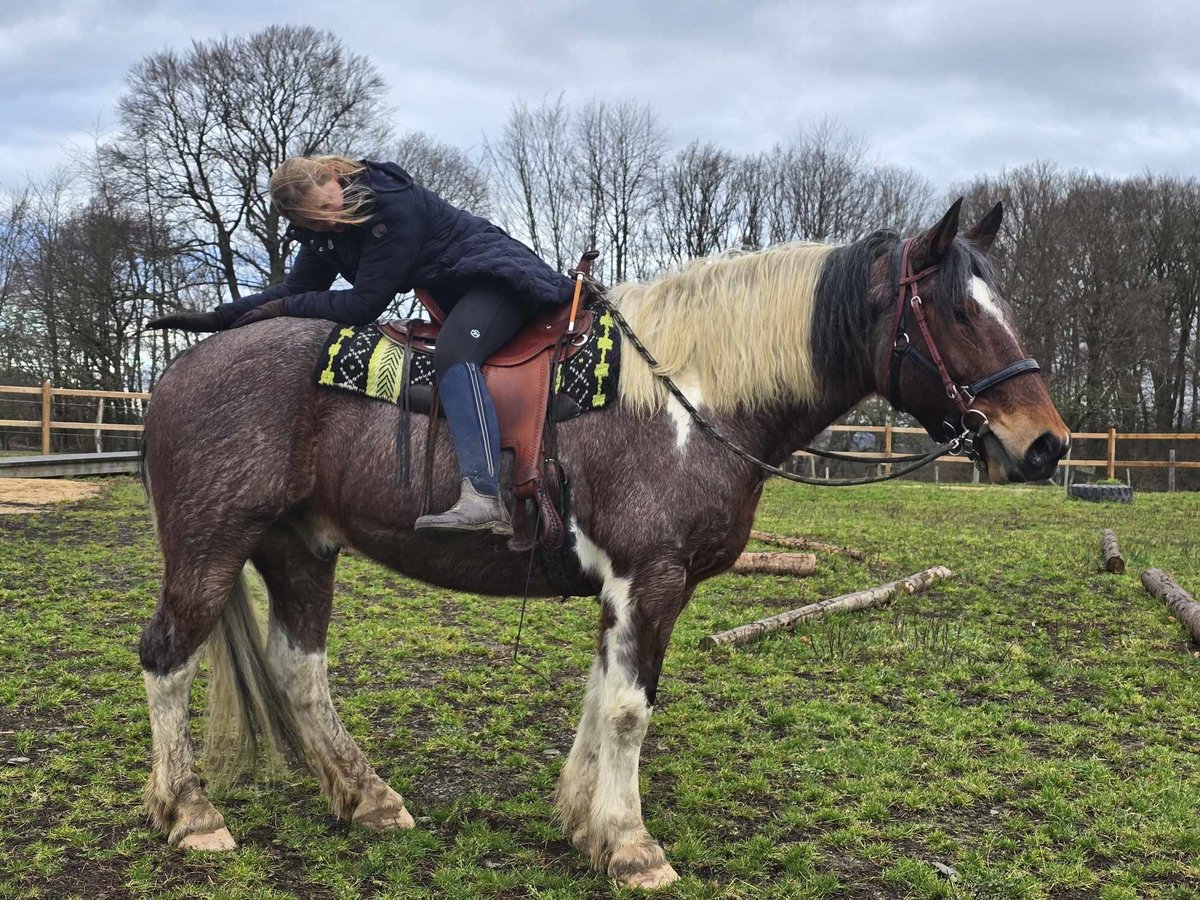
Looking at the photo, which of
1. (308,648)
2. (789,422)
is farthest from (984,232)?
(308,648)

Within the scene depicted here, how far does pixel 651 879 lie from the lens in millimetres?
3184

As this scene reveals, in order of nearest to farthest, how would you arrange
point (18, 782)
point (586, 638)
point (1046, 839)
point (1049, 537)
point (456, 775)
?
point (1046, 839) < point (18, 782) < point (456, 775) < point (586, 638) < point (1049, 537)

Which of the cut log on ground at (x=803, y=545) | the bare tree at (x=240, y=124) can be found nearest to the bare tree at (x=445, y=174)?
the bare tree at (x=240, y=124)

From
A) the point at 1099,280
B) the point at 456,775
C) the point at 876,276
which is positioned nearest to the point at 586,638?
the point at 456,775

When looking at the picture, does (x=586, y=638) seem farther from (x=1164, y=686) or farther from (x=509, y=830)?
(x=1164, y=686)

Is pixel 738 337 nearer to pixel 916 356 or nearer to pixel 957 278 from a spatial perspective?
pixel 916 356

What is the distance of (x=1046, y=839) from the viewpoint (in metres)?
3.55

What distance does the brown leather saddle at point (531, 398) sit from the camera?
3.29m

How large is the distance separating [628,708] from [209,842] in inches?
65.3

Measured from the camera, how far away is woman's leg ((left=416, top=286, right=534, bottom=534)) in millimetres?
3152

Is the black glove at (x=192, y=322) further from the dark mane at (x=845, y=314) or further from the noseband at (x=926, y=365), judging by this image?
the noseband at (x=926, y=365)

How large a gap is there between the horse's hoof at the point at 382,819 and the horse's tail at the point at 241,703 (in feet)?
1.54

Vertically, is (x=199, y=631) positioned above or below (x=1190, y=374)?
below

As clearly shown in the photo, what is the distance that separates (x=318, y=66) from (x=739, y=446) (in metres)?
27.7
